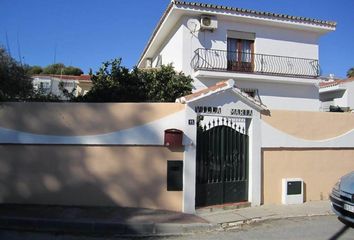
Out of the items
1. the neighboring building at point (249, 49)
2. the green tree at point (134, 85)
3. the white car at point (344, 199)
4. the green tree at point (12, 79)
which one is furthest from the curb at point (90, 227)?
the neighboring building at point (249, 49)

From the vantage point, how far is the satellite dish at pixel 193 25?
1834cm

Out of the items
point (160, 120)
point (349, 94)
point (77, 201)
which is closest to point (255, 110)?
point (160, 120)

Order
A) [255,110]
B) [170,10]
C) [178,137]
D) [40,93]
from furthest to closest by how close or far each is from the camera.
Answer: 1. [170,10]
2. [40,93]
3. [255,110]
4. [178,137]

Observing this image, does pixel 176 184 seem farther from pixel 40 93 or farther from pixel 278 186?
pixel 40 93

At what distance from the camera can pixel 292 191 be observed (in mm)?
11055

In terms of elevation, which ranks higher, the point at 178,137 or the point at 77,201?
the point at 178,137

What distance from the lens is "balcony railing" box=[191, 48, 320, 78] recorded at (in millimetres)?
18641

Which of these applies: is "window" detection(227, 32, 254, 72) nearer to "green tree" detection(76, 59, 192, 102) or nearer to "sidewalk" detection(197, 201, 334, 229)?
"green tree" detection(76, 59, 192, 102)

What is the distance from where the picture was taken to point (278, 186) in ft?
36.3

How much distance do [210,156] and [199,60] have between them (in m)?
8.93

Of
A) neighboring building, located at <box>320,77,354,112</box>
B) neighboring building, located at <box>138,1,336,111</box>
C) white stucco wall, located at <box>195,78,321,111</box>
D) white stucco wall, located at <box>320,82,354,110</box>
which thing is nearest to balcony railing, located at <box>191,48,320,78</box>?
neighboring building, located at <box>138,1,336,111</box>

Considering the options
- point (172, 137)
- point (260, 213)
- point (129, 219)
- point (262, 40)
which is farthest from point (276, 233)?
point (262, 40)

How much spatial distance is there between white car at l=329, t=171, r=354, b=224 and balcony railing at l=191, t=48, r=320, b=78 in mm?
10710

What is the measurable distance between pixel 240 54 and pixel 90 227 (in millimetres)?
13764
